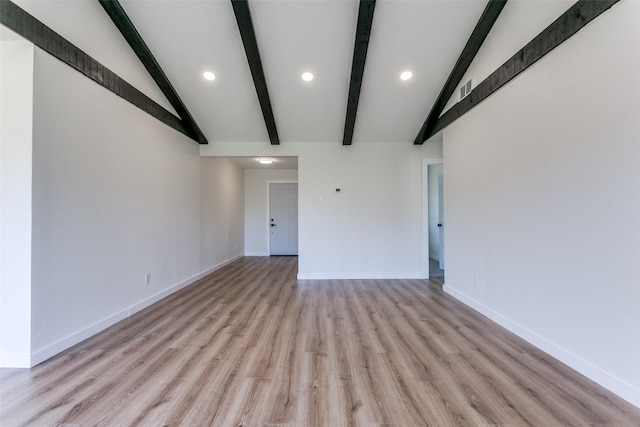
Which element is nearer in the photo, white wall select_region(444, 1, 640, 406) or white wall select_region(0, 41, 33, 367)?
white wall select_region(444, 1, 640, 406)

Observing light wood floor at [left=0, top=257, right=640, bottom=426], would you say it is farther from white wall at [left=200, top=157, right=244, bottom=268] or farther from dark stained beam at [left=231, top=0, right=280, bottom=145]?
dark stained beam at [left=231, top=0, right=280, bottom=145]

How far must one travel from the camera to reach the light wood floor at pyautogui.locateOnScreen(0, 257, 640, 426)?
4.84ft

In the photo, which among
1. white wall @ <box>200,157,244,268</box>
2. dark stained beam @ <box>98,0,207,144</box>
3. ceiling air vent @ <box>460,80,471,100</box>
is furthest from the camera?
white wall @ <box>200,157,244,268</box>

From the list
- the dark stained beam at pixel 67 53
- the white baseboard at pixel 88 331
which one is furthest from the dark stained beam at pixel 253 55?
the white baseboard at pixel 88 331

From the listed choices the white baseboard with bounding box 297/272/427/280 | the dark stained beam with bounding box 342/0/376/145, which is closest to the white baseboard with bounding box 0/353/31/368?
the white baseboard with bounding box 297/272/427/280

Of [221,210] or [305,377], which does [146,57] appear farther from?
[305,377]

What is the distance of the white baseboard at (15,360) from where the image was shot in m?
1.93

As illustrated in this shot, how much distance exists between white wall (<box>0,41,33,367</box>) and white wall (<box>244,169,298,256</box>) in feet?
17.4

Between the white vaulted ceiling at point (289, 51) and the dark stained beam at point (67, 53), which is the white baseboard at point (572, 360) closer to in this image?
the white vaulted ceiling at point (289, 51)

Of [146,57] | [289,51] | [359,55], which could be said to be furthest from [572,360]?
[146,57]

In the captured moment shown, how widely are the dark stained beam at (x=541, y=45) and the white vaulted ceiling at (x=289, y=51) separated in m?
0.54

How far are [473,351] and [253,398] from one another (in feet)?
5.77

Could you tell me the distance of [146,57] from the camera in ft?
9.84

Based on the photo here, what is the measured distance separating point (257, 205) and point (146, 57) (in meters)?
4.60
